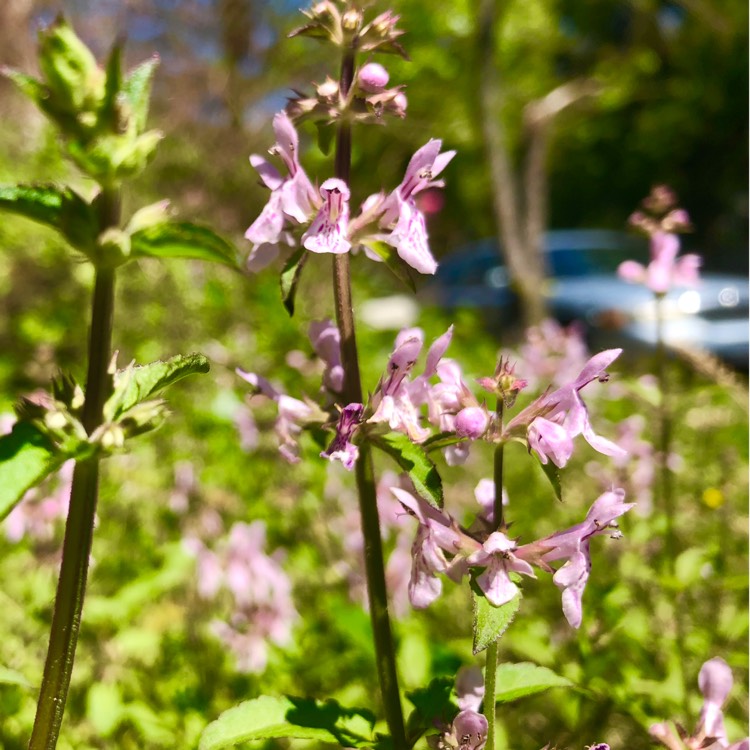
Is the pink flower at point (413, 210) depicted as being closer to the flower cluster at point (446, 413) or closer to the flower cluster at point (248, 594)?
the flower cluster at point (446, 413)

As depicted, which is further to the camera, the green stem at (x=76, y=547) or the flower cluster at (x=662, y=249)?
the flower cluster at (x=662, y=249)

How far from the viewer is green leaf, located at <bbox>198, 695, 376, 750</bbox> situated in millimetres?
931

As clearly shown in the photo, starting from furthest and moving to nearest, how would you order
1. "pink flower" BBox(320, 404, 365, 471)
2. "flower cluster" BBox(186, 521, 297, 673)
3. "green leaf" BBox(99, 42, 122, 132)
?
"flower cluster" BBox(186, 521, 297, 673) < "pink flower" BBox(320, 404, 365, 471) < "green leaf" BBox(99, 42, 122, 132)

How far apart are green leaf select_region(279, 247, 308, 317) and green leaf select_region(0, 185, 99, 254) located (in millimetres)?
237

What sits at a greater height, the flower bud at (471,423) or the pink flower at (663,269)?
the pink flower at (663,269)

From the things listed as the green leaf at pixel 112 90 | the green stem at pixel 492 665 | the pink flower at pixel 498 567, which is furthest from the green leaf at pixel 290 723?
the green leaf at pixel 112 90

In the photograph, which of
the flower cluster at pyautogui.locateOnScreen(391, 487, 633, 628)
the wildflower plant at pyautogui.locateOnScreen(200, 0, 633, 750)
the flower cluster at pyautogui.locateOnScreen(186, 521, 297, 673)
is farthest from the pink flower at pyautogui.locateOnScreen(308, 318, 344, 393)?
the flower cluster at pyautogui.locateOnScreen(186, 521, 297, 673)

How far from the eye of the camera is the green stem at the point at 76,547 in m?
0.90

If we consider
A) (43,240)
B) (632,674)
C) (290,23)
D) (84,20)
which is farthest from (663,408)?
(84,20)

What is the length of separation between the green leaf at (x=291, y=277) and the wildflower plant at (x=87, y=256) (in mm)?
125

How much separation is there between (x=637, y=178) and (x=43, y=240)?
1619cm

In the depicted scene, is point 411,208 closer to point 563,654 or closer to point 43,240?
point 563,654

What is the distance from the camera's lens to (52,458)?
0.82 metres

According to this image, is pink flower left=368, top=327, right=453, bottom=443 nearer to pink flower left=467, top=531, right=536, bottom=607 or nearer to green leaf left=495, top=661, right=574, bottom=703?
pink flower left=467, top=531, right=536, bottom=607
